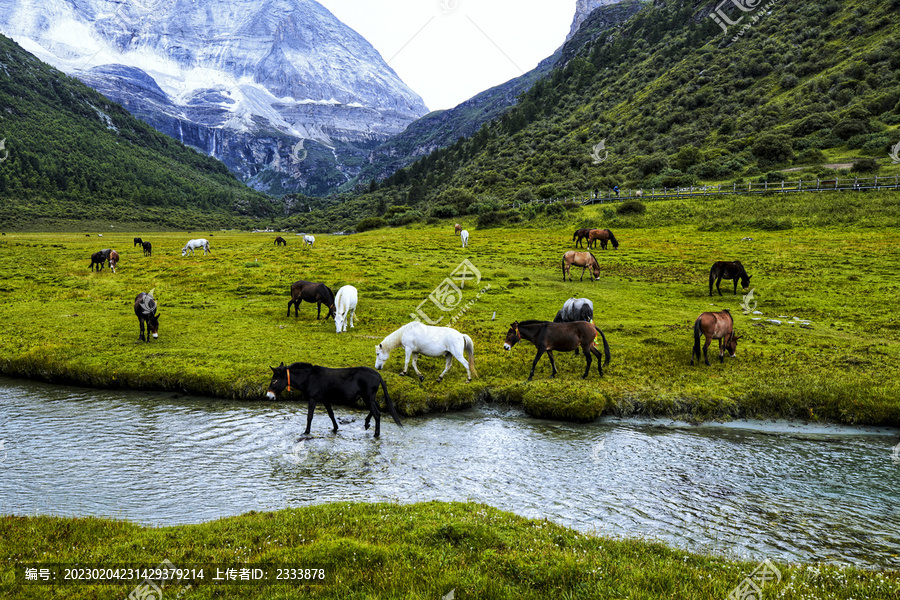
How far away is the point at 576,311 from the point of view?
76.5ft

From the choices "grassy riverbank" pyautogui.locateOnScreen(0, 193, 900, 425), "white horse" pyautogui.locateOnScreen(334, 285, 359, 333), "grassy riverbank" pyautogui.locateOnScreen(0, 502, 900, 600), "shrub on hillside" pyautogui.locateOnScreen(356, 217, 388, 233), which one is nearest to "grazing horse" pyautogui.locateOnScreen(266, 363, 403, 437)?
"grassy riverbank" pyautogui.locateOnScreen(0, 193, 900, 425)

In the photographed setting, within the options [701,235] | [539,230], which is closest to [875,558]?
[701,235]

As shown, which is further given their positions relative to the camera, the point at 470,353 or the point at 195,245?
the point at 195,245

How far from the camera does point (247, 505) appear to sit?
11016mm

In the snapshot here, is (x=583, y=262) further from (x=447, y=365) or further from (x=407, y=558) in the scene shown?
(x=407, y=558)

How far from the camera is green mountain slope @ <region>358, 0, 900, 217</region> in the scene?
80.2m

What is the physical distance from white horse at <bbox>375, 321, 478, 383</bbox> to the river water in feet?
7.88

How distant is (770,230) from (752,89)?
233 feet

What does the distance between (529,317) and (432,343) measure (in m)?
9.96

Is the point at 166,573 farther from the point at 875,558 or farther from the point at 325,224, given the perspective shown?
the point at 325,224

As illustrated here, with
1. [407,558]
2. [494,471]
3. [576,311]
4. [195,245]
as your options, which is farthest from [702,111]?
[407,558]

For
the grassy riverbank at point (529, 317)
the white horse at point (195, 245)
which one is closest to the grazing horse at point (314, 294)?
the grassy riverbank at point (529, 317)

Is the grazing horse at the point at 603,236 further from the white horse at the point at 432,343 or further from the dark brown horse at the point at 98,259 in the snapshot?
the dark brown horse at the point at 98,259

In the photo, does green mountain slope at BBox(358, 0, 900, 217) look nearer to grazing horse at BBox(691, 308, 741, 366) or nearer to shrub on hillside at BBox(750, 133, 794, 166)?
shrub on hillside at BBox(750, 133, 794, 166)
